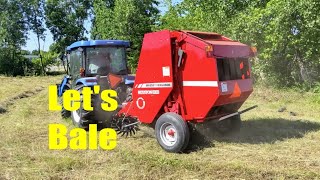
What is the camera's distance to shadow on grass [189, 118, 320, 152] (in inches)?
276

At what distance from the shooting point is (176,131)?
6406mm

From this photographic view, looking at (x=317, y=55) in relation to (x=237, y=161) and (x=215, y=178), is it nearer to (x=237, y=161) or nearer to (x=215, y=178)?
(x=237, y=161)

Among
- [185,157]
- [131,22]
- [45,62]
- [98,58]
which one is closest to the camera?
[185,157]

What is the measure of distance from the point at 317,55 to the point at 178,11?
1037 cm

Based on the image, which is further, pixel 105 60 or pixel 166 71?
pixel 105 60

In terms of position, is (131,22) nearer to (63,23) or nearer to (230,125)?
(63,23)

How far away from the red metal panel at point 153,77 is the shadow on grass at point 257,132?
95 cm

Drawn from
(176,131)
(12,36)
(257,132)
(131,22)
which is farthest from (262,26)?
(12,36)

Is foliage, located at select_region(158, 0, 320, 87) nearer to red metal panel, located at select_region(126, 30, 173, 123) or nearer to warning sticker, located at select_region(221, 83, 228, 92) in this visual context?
warning sticker, located at select_region(221, 83, 228, 92)

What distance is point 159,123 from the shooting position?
6.71m

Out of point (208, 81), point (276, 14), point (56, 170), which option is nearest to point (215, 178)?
point (208, 81)

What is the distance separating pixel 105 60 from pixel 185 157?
3.85 m

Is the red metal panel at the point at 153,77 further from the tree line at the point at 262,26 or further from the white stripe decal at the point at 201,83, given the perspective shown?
the tree line at the point at 262,26

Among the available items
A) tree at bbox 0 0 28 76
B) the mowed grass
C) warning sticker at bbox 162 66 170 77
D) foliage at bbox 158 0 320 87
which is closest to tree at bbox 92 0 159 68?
foliage at bbox 158 0 320 87
